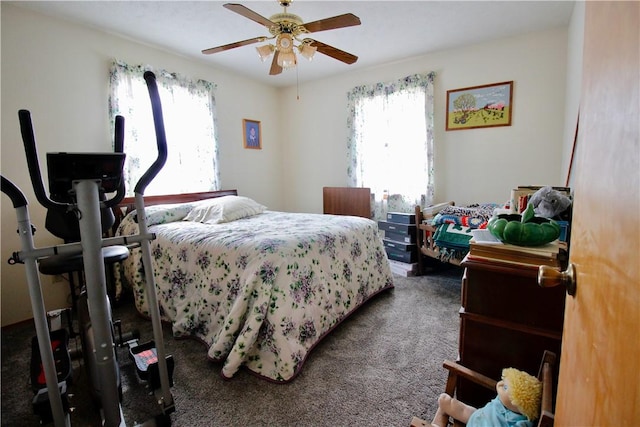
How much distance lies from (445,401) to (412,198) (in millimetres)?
2826

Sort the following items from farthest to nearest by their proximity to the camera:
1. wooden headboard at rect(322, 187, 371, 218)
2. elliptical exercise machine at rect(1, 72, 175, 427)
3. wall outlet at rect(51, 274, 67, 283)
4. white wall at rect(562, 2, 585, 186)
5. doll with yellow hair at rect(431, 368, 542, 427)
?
wooden headboard at rect(322, 187, 371, 218) < wall outlet at rect(51, 274, 67, 283) < white wall at rect(562, 2, 585, 186) < elliptical exercise machine at rect(1, 72, 175, 427) < doll with yellow hair at rect(431, 368, 542, 427)

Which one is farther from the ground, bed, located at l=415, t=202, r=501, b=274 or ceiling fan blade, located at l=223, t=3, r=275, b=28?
ceiling fan blade, located at l=223, t=3, r=275, b=28

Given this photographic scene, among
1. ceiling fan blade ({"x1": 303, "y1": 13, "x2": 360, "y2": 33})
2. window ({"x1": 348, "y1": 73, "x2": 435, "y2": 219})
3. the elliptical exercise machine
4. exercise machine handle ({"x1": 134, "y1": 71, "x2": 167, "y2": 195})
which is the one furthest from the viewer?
window ({"x1": 348, "y1": 73, "x2": 435, "y2": 219})

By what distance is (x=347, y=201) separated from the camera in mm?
4199

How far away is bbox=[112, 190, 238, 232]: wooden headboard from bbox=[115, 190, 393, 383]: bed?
0.02 meters

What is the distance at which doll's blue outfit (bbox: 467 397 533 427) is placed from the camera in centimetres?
94

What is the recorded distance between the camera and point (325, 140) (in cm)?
443

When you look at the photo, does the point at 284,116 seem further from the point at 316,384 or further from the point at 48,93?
the point at 316,384

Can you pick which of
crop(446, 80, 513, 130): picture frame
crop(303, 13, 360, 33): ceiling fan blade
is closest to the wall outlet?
crop(303, 13, 360, 33): ceiling fan blade

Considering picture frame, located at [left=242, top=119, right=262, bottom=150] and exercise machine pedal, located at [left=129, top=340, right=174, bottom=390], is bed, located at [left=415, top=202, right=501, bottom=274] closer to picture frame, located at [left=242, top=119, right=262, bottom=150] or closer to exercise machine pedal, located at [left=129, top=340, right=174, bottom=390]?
exercise machine pedal, located at [left=129, top=340, right=174, bottom=390]

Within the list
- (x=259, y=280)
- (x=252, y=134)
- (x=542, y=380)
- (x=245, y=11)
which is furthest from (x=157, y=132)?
(x=252, y=134)

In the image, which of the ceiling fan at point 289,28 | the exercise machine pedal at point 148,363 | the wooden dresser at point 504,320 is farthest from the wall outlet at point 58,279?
the wooden dresser at point 504,320

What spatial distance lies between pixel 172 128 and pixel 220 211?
1217 mm

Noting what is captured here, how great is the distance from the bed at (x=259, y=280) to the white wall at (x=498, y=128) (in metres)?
1.50
